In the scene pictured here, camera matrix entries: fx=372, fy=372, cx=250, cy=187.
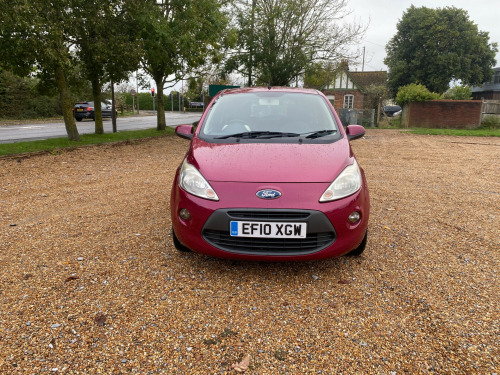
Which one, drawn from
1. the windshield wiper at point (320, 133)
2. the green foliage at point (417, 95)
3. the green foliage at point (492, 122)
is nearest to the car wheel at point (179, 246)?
the windshield wiper at point (320, 133)

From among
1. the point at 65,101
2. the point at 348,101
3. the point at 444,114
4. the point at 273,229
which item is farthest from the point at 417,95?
the point at 273,229

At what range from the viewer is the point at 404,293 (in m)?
2.86

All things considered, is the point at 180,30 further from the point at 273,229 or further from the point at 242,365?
the point at 242,365

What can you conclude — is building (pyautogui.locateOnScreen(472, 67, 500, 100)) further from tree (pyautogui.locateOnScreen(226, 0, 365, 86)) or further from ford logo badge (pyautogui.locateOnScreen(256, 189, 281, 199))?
ford logo badge (pyautogui.locateOnScreen(256, 189, 281, 199))

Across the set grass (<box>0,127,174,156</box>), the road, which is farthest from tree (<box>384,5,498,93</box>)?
grass (<box>0,127,174,156</box>)

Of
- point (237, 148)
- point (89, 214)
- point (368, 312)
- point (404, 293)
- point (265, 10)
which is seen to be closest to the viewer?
point (368, 312)

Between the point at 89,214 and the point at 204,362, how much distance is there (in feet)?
11.0

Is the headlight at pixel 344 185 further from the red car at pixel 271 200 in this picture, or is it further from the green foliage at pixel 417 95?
the green foliage at pixel 417 95

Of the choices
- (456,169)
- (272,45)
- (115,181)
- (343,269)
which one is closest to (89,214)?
(115,181)

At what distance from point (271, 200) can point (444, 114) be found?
75.3 feet

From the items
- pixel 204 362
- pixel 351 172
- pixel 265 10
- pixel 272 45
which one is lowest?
pixel 204 362

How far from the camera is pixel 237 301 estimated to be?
2719 millimetres

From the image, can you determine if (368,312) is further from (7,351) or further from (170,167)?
(170,167)

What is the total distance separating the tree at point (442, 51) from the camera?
40438mm
